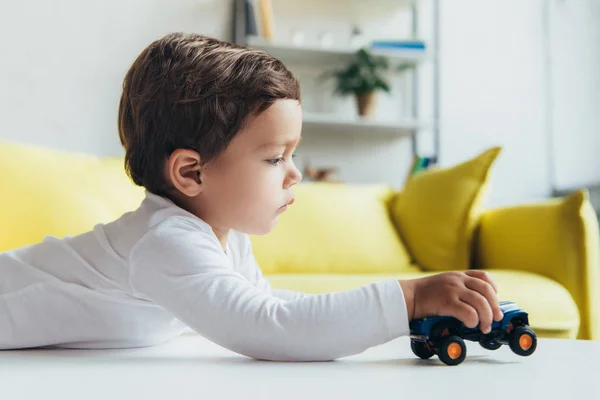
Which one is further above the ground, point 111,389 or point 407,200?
point 111,389

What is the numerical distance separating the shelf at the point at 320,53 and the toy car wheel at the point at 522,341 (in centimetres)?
224

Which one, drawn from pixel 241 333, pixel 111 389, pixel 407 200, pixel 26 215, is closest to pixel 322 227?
pixel 407 200

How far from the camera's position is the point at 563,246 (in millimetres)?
1763

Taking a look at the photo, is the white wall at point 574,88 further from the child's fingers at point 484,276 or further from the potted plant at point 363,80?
the child's fingers at point 484,276

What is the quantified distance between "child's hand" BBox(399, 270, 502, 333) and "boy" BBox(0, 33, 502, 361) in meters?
0.04

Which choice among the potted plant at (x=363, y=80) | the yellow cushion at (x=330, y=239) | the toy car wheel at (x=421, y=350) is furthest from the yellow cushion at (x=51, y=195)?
the potted plant at (x=363, y=80)

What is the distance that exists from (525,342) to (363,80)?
2.24 metres

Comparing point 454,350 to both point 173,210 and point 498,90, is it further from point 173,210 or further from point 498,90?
point 498,90

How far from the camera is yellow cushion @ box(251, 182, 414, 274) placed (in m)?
2.03

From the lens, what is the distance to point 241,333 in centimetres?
72

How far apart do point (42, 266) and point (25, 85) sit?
75.3 inches

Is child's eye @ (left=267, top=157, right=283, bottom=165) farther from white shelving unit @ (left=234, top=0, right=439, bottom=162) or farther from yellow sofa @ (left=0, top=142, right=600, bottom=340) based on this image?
white shelving unit @ (left=234, top=0, right=439, bottom=162)

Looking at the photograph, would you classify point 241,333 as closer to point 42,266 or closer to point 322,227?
point 42,266

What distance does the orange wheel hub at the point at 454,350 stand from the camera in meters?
0.71
